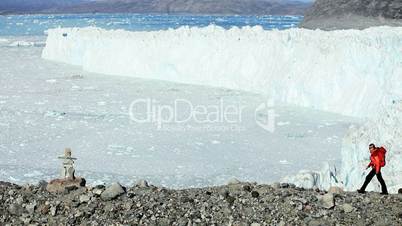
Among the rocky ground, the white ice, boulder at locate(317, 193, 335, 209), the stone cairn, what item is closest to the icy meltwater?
the white ice

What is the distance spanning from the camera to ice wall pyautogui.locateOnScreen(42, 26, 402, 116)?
1231cm

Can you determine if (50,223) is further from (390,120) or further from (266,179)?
(390,120)

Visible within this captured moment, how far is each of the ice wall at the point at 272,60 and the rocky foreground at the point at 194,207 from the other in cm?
616

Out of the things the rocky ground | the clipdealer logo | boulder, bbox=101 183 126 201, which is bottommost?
boulder, bbox=101 183 126 201

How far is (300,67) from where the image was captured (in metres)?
14.1

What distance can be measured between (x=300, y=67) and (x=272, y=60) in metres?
1.35

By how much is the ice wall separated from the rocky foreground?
242 inches

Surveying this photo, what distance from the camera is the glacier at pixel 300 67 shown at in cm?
674

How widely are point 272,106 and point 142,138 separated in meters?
4.60

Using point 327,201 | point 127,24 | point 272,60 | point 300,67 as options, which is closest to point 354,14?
point 272,60

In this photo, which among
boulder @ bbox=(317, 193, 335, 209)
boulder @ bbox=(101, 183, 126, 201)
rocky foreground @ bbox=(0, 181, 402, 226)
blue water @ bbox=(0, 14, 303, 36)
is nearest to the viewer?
rocky foreground @ bbox=(0, 181, 402, 226)

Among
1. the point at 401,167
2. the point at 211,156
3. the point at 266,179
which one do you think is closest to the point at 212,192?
the point at 401,167

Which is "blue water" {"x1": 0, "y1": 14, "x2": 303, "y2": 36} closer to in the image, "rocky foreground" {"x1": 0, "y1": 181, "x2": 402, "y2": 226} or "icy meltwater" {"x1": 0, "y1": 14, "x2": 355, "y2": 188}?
"icy meltwater" {"x1": 0, "y1": 14, "x2": 355, "y2": 188}

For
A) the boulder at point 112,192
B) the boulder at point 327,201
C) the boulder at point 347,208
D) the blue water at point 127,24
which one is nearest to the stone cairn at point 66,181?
→ the boulder at point 112,192
